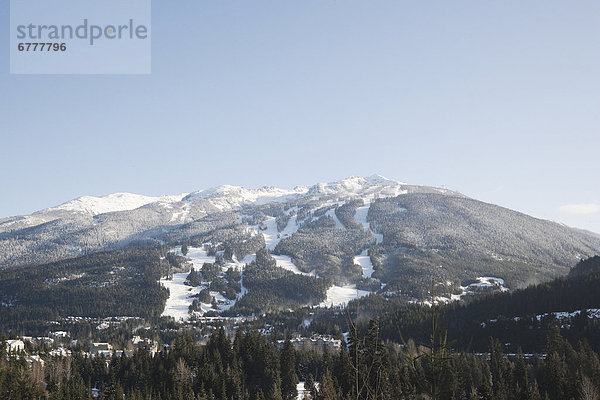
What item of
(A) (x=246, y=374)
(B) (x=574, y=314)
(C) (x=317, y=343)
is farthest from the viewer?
(C) (x=317, y=343)

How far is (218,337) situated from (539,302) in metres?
128

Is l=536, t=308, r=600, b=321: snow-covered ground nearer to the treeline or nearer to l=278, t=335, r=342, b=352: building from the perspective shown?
the treeline

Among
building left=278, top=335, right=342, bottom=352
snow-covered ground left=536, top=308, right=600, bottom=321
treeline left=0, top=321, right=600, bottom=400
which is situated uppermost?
snow-covered ground left=536, top=308, right=600, bottom=321

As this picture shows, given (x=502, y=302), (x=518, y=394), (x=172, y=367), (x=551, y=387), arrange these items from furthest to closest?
(x=502, y=302) < (x=172, y=367) < (x=551, y=387) < (x=518, y=394)

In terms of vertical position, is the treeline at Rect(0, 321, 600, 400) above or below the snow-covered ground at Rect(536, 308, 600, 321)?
below

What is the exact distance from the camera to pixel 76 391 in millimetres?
95250

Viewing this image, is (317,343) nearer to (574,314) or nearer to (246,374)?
(246,374)

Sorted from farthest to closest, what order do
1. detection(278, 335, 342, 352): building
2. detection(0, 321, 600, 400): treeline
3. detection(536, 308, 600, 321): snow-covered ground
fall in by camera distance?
detection(278, 335, 342, 352): building
detection(536, 308, 600, 321): snow-covered ground
detection(0, 321, 600, 400): treeline

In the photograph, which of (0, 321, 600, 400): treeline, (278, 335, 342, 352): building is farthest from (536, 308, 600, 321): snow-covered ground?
(278, 335, 342, 352): building

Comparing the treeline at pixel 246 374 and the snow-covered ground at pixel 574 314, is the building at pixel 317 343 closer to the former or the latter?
the treeline at pixel 246 374

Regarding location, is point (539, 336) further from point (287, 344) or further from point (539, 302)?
point (287, 344)

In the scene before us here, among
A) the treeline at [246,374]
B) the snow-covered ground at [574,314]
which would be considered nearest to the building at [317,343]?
the treeline at [246,374]

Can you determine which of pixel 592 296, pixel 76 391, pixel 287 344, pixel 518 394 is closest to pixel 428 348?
pixel 518 394

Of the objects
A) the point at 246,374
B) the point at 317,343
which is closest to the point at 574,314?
the point at 317,343
